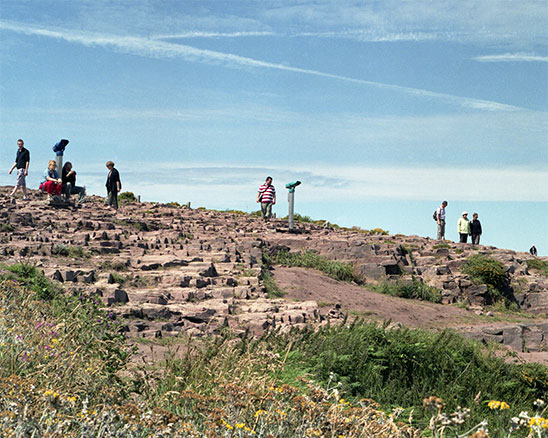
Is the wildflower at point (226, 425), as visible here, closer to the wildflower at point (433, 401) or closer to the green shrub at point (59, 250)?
the wildflower at point (433, 401)

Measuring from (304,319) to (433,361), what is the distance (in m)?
2.97

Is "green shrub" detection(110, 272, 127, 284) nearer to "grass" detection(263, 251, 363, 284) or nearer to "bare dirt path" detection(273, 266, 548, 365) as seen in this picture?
"bare dirt path" detection(273, 266, 548, 365)

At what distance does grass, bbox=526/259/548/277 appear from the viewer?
76.4ft

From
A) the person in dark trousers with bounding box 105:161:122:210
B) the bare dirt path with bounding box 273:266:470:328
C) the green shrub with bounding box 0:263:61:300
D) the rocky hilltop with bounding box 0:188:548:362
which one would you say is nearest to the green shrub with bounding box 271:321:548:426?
the rocky hilltop with bounding box 0:188:548:362

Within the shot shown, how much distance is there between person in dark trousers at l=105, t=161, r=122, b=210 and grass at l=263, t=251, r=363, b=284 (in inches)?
268

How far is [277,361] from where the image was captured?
24.1 ft

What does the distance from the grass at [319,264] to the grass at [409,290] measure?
80 centimetres

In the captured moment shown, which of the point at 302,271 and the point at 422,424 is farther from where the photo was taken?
the point at 302,271

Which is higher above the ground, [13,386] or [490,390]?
[13,386]

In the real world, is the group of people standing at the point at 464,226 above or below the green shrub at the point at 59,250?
above

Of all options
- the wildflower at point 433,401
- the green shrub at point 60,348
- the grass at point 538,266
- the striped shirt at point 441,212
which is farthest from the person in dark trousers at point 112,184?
the wildflower at point 433,401

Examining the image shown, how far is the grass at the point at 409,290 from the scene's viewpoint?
18391 millimetres

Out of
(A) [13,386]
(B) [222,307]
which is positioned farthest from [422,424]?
(B) [222,307]

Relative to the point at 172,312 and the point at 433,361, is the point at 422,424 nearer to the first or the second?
the point at 433,361
